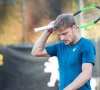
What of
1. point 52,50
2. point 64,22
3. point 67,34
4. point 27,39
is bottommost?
point 27,39

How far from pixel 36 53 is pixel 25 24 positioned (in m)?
5.09

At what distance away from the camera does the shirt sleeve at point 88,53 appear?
312 centimetres

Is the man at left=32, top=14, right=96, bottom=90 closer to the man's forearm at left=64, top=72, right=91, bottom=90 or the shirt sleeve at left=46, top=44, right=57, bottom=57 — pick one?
the man's forearm at left=64, top=72, right=91, bottom=90

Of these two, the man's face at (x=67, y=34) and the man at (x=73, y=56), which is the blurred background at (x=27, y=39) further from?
the man's face at (x=67, y=34)

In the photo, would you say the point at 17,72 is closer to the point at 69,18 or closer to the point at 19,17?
the point at 19,17

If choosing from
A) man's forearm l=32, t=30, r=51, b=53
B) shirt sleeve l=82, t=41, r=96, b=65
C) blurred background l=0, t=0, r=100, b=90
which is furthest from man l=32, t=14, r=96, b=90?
blurred background l=0, t=0, r=100, b=90

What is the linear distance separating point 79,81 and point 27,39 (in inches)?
239

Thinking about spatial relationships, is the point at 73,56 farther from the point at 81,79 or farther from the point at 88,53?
the point at 81,79

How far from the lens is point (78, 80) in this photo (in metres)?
3.01

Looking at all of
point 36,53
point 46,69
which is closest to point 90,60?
point 36,53

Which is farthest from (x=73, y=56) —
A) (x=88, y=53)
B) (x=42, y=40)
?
(x=42, y=40)

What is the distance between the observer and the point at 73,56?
3.23 m

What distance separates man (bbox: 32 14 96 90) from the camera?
3057mm

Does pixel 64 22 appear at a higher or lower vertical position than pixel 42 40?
higher
